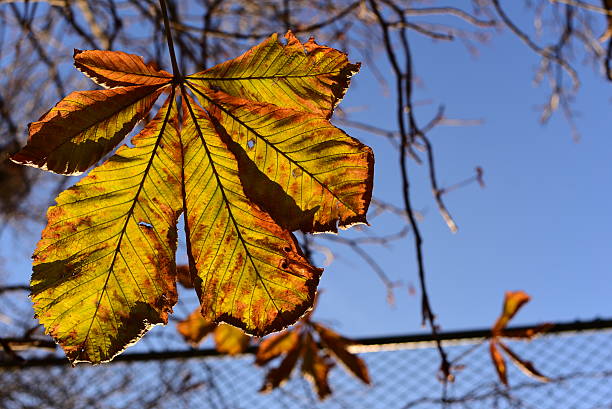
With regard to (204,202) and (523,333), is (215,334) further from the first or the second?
(204,202)

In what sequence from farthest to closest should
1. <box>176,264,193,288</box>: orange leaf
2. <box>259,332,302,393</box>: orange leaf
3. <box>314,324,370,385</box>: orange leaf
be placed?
1. <box>259,332,302,393</box>: orange leaf
2. <box>314,324,370,385</box>: orange leaf
3. <box>176,264,193,288</box>: orange leaf

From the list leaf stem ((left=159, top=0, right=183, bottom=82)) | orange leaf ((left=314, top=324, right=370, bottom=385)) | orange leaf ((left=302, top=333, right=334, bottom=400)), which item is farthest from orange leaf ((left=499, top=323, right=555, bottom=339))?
leaf stem ((left=159, top=0, right=183, bottom=82))

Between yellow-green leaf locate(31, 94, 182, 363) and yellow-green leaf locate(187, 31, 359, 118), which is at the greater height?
yellow-green leaf locate(187, 31, 359, 118)

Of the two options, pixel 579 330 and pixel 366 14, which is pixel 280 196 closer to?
pixel 579 330

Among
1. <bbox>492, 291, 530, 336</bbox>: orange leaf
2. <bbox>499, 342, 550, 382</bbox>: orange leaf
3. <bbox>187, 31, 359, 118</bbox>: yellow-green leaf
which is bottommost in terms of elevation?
<bbox>499, 342, 550, 382</bbox>: orange leaf

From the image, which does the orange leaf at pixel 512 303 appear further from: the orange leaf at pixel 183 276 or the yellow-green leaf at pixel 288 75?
the yellow-green leaf at pixel 288 75

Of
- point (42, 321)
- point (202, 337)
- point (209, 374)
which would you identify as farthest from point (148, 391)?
point (42, 321)

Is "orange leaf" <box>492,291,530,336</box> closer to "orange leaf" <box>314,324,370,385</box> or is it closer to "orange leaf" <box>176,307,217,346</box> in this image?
"orange leaf" <box>314,324,370,385</box>

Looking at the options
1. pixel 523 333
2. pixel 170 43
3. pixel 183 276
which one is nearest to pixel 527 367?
pixel 523 333
